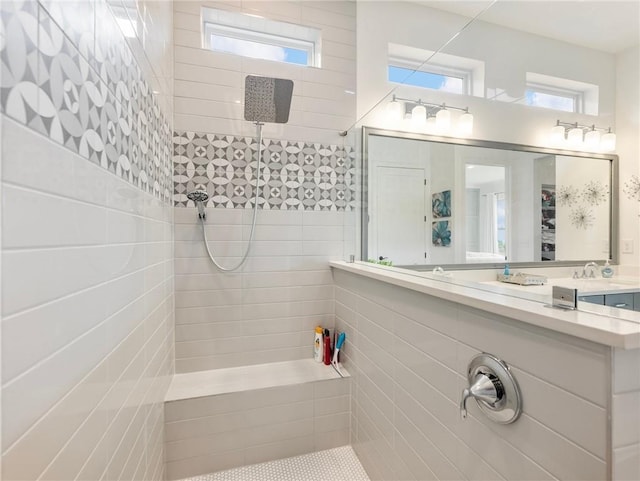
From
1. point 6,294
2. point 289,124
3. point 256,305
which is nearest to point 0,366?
point 6,294

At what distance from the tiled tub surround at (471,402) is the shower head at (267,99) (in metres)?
1.10

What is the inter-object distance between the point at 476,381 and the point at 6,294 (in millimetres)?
952

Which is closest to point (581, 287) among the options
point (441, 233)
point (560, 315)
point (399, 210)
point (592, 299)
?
point (592, 299)

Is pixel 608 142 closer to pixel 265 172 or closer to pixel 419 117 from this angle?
pixel 419 117

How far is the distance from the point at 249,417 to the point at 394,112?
6.85 ft

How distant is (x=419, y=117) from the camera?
6.48 ft

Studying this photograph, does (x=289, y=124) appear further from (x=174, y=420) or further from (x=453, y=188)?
(x=174, y=420)

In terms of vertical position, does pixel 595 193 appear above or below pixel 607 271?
above

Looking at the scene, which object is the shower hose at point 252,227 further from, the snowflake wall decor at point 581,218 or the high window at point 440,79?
the snowflake wall decor at point 581,218

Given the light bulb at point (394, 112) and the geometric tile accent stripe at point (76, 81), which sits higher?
the light bulb at point (394, 112)

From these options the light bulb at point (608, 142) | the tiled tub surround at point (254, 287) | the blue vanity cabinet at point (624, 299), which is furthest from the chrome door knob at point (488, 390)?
the light bulb at point (608, 142)

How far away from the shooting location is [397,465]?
3.93ft

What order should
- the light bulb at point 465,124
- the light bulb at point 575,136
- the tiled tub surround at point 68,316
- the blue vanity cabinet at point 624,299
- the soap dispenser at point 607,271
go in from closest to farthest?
the tiled tub surround at point 68,316
the blue vanity cabinet at point 624,299
the soap dispenser at point 607,271
the light bulb at point 575,136
the light bulb at point 465,124

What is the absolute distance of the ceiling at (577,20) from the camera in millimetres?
1534
